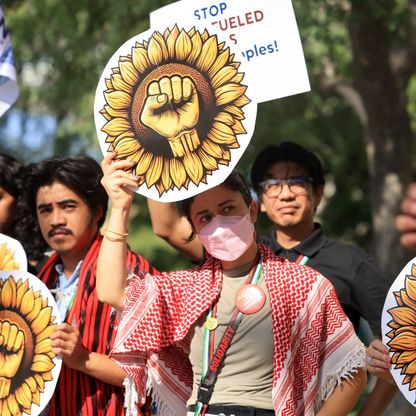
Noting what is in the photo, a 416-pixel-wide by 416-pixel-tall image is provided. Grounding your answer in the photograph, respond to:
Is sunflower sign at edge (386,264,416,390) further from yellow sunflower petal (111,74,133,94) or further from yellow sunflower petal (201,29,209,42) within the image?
yellow sunflower petal (111,74,133,94)

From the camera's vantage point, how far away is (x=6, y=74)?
5004mm

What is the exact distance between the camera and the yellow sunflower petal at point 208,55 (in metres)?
3.67

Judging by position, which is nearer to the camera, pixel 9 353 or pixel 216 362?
pixel 216 362

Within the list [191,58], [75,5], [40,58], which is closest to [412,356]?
[191,58]

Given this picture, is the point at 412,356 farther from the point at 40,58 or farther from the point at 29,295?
the point at 40,58

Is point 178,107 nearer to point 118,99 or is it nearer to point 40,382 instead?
point 118,99

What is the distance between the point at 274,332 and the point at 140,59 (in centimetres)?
107

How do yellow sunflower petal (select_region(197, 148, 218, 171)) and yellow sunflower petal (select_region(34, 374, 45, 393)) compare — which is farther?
yellow sunflower petal (select_region(34, 374, 45, 393))


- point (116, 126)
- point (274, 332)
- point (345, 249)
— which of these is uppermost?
point (116, 126)

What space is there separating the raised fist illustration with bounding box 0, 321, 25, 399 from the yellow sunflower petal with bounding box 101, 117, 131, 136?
89 cm

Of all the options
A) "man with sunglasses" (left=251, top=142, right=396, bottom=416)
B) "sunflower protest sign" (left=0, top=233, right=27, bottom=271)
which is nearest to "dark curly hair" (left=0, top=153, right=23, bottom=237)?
"sunflower protest sign" (left=0, top=233, right=27, bottom=271)

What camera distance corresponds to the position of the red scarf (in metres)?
4.19

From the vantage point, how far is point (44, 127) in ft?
50.5

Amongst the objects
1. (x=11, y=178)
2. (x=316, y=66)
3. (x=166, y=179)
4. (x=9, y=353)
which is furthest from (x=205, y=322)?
(x=316, y=66)
